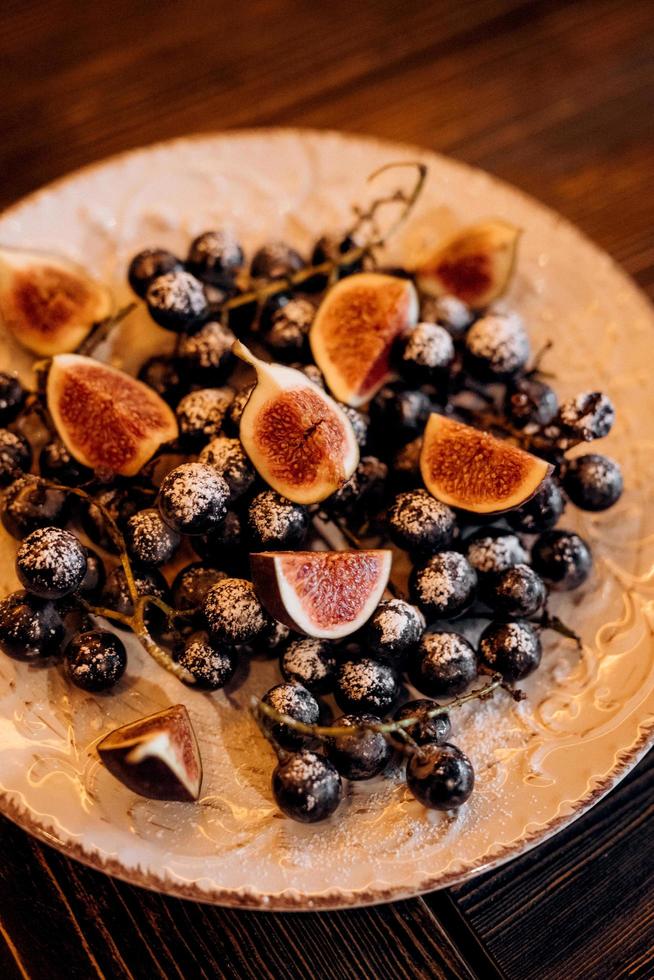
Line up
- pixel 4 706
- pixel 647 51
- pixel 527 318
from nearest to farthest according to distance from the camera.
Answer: pixel 4 706 → pixel 527 318 → pixel 647 51

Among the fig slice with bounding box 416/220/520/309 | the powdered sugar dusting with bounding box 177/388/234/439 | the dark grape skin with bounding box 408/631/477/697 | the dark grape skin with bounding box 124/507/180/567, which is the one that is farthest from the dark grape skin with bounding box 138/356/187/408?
the dark grape skin with bounding box 408/631/477/697

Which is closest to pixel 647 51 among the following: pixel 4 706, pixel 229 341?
pixel 229 341

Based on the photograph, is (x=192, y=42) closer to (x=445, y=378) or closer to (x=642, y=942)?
(x=445, y=378)

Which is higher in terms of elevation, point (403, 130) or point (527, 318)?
point (403, 130)

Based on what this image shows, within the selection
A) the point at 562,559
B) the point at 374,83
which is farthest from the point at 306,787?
the point at 374,83

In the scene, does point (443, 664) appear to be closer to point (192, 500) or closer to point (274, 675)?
point (274, 675)

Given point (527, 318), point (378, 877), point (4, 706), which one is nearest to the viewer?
point (378, 877)

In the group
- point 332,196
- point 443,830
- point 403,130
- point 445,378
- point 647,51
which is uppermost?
point 647,51

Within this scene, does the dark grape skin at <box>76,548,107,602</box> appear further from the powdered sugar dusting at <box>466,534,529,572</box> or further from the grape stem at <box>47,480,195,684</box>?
the powdered sugar dusting at <box>466,534,529,572</box>
